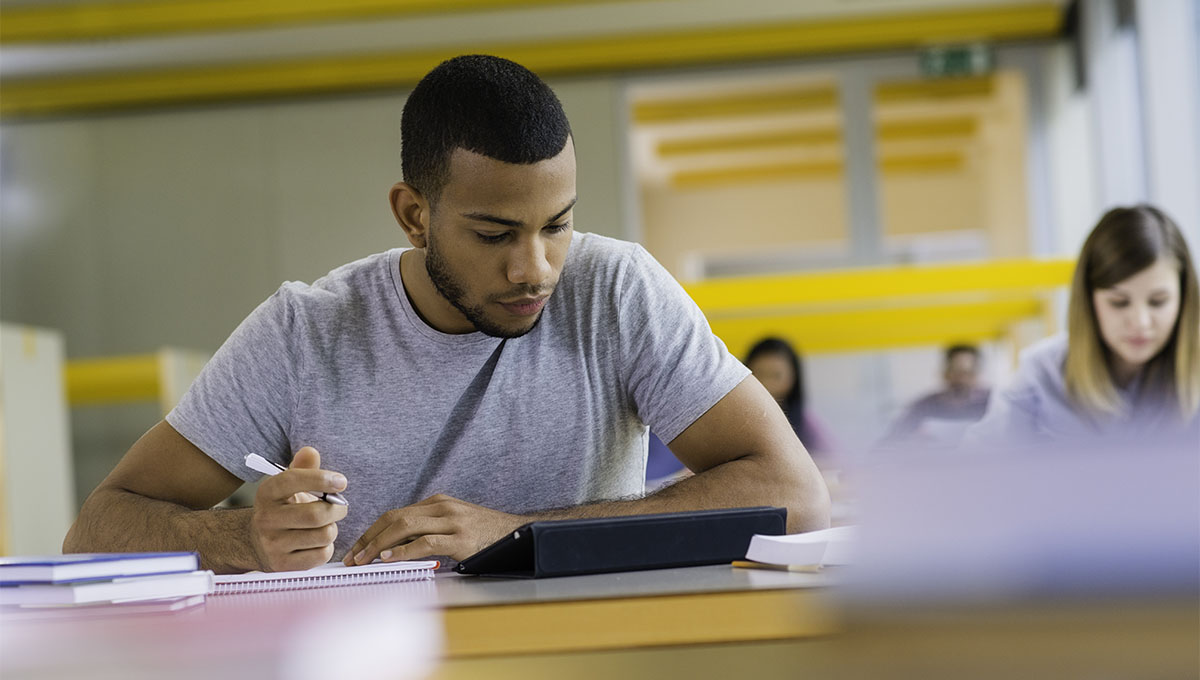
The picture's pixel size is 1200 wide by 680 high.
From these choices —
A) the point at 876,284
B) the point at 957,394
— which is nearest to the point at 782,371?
the point at 876,284

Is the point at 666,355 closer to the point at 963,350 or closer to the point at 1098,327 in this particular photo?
the point at 1098,327

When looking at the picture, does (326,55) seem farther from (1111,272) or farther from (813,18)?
(1111,272)

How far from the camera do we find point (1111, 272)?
250cm

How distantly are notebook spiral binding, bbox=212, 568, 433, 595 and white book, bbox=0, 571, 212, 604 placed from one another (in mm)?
125

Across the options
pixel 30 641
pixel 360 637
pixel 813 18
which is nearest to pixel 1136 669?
pixel 360 637

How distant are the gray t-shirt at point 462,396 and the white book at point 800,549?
529mm

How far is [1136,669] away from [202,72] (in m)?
5.62

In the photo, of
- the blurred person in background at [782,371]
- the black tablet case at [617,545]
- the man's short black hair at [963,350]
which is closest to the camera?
the black tablet case at [617,545]

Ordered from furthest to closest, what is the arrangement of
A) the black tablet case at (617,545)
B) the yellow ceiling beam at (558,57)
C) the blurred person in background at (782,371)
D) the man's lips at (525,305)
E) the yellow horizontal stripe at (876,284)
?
1. the yellow ceiling beam at (558,57)
2. the blurred person in background at (782,371)
3. the yellow horizontal stripe at (876,284)
4. the man's lips at (525,305)
5. the black tablet case at (617,545)

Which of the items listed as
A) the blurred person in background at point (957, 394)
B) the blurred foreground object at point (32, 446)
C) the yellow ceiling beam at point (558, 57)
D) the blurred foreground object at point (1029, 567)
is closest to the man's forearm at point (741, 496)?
the blurred foreground object at point (1029, 567)

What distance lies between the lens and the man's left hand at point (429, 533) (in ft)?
3.36

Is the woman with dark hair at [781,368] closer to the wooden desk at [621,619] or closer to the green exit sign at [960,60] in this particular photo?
the green exit sign at [960,60]

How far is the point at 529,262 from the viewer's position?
1290 millimetres

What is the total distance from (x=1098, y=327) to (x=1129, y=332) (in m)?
0.07
